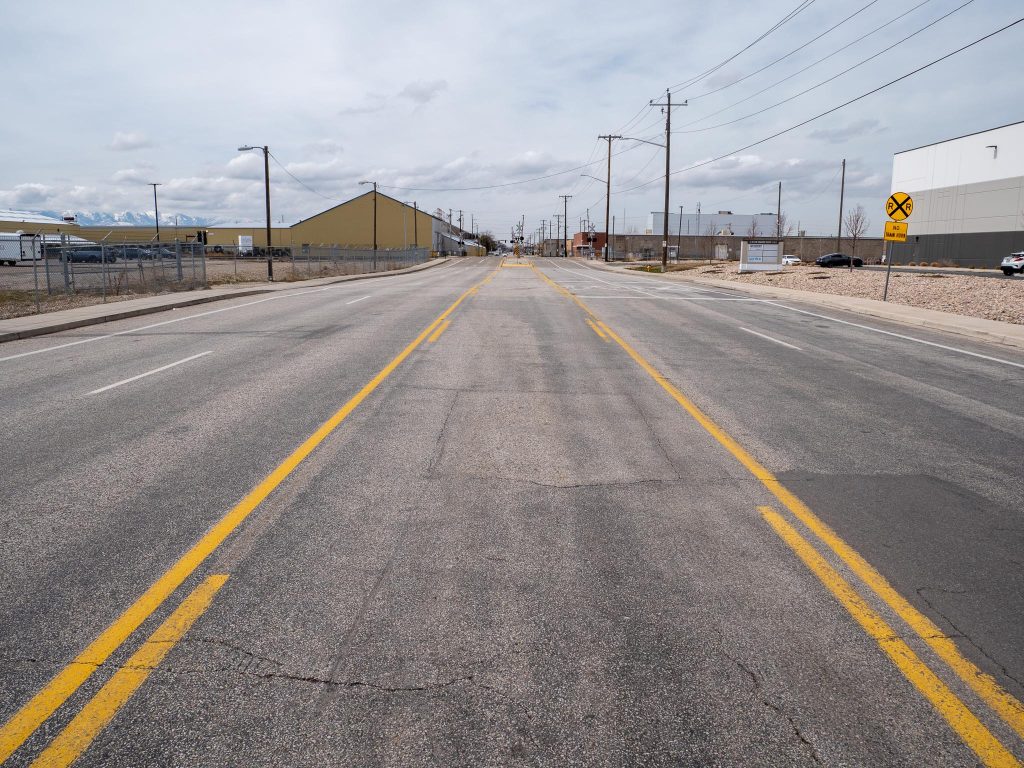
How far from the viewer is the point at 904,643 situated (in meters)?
3.34

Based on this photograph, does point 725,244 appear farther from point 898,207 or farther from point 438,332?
point 438,332

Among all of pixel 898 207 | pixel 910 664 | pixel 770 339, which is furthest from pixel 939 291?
pixel 910 664

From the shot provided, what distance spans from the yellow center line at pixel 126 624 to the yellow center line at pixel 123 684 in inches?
4.9

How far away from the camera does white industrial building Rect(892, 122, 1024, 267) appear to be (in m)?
55.0

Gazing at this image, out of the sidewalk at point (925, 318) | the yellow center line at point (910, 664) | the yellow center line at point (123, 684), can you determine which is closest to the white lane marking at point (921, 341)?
the sidewalk at point (925, 318)

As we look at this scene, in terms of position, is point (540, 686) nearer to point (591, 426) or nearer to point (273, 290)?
point (591, 426)

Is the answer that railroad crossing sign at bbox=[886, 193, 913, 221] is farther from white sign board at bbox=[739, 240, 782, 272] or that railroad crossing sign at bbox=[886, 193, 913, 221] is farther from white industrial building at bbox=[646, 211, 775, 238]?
white industrial building at bbox=[646, 211, 775, 238]

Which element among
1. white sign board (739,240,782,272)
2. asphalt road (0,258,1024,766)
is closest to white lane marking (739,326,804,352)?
asphalt road (0,258,1024,766)

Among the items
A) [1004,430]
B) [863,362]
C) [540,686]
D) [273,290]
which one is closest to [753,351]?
[863,362]

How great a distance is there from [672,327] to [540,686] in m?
13.6

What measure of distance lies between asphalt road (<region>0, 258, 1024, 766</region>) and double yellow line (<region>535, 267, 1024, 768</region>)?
2cm

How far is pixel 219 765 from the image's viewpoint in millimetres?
2547

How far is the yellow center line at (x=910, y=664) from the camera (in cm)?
266

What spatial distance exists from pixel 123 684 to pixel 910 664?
132 inches
